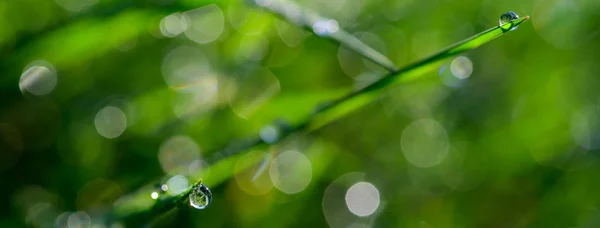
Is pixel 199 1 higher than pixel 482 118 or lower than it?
higher

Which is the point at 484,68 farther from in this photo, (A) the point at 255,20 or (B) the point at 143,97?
(B) the point at 143,97

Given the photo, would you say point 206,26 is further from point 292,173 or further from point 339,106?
point 339,106

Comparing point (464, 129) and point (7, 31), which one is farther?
point (464, 129)

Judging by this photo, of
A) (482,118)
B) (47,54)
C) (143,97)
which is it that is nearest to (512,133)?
(482,118)

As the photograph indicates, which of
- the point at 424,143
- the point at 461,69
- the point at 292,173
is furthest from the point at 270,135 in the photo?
the point at 461,69

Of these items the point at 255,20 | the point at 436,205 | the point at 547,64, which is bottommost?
the point at 436,205

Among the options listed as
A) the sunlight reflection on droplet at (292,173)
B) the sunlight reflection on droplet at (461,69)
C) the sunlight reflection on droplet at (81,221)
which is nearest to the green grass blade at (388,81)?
the sunlight reflection on droplet at (81,221)
